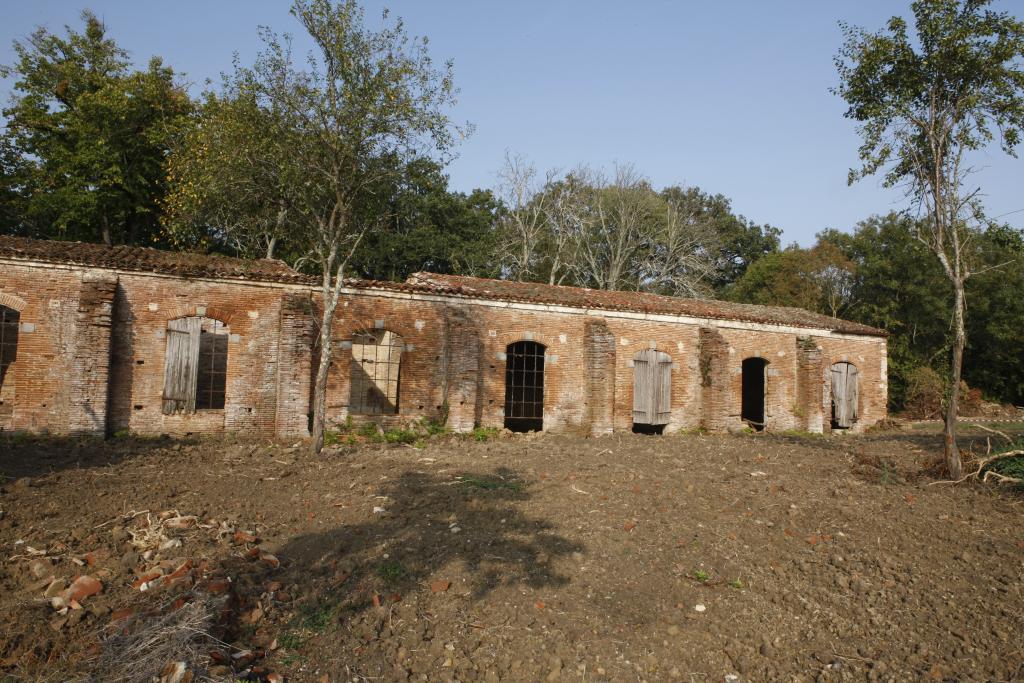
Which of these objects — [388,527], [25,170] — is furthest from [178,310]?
[25,170]

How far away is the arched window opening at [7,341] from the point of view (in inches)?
571

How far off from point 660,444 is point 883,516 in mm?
6896

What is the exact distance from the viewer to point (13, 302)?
14305 millimetres

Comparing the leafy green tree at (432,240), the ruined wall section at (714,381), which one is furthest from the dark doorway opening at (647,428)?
the leafy green tree at (432,240)

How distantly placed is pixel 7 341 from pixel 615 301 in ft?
52.4

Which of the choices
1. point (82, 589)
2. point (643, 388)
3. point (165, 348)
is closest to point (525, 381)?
point (643, 388)

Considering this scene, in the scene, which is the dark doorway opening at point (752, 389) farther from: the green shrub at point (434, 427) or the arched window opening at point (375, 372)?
the arched window opening at point (375, 372)

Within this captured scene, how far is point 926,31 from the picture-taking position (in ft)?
37.6

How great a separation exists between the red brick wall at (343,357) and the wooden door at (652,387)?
25 cm

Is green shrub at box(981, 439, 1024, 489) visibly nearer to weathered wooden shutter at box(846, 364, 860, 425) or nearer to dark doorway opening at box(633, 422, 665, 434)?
dark doorway opening at box(633, 422, 665, 434)

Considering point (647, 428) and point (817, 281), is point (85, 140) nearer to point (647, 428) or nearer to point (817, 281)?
point (647, 428)

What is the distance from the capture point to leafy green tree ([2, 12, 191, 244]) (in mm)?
23406

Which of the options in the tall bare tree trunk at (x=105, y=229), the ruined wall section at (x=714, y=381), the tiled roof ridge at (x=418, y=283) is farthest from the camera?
the tall bare tree trunk at (x=105, y=229)

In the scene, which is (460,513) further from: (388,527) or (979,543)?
(979,543)
